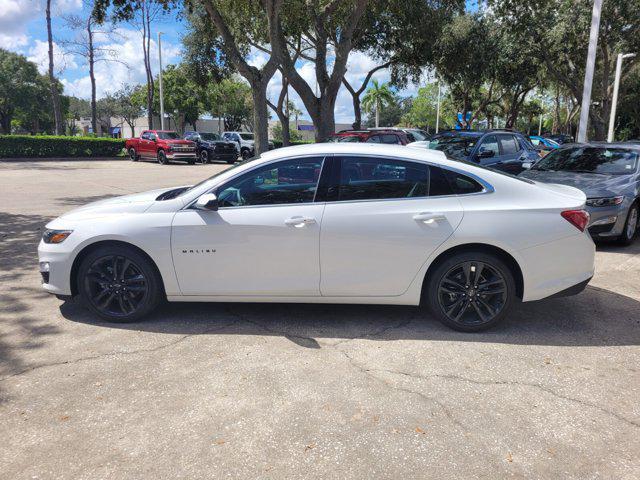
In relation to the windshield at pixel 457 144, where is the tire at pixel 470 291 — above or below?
below

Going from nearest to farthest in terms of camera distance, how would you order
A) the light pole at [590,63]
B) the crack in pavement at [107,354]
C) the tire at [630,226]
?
the crack in pavement at [107,354] → the tire at [630,226] → the light pole at [590,63]

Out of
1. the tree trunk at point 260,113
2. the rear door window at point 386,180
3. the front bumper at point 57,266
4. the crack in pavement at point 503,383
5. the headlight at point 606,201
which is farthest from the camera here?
the tree trunk at point 260,113

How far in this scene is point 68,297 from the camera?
4.51m

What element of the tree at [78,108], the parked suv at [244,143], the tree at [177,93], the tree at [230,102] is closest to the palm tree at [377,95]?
the tree at [230,102]

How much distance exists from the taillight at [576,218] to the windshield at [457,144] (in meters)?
6.63

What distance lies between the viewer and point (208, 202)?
13.8 ft

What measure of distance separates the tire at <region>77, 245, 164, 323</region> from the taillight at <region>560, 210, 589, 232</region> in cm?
345

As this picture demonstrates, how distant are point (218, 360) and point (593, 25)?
14518mm

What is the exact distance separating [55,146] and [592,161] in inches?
1203

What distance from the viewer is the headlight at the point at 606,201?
7.48m

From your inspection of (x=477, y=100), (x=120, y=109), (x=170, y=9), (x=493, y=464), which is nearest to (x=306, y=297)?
(x=493, y=464)

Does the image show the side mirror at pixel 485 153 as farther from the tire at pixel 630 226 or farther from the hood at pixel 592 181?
the tire at pixel 630 226

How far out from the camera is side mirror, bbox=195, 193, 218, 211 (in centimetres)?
421

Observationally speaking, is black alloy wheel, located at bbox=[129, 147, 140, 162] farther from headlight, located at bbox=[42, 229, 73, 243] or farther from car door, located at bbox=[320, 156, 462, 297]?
car door, located at bbox=[320, 156, 462, 297]
